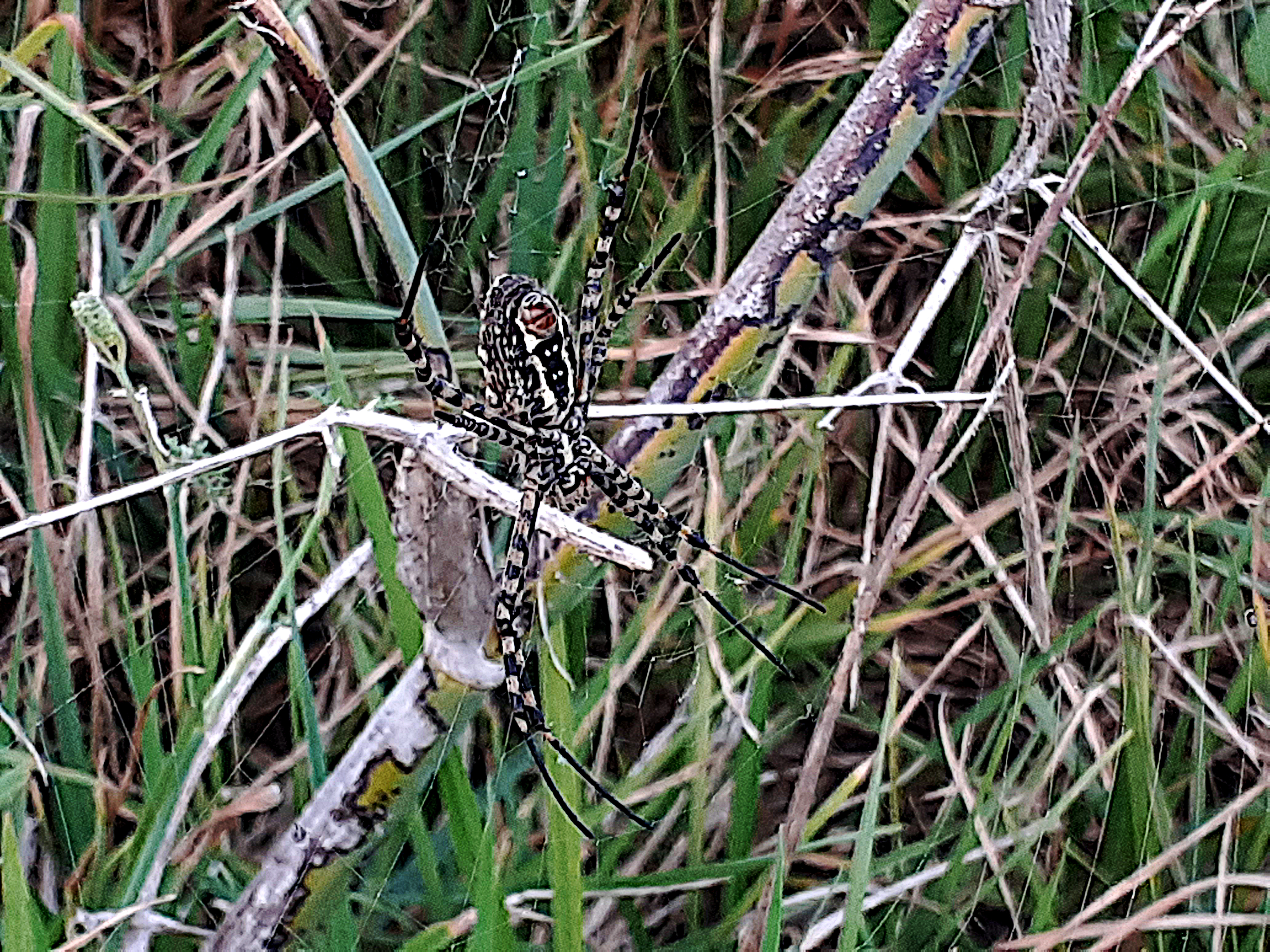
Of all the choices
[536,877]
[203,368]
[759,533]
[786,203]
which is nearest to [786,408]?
[786,203]

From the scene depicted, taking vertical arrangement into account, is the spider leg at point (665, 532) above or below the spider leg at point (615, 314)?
below

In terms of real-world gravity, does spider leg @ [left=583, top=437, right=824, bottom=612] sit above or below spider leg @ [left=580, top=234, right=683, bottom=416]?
below

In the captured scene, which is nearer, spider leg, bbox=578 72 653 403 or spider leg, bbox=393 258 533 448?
spider leg, bbox=393 258 533 448

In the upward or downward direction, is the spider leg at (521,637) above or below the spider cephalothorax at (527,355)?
below

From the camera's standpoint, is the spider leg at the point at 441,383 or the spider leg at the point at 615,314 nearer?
the spider leg at the point at 441,383

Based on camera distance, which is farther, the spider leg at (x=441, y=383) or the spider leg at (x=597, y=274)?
the spider leg at (x=597, y=274)
